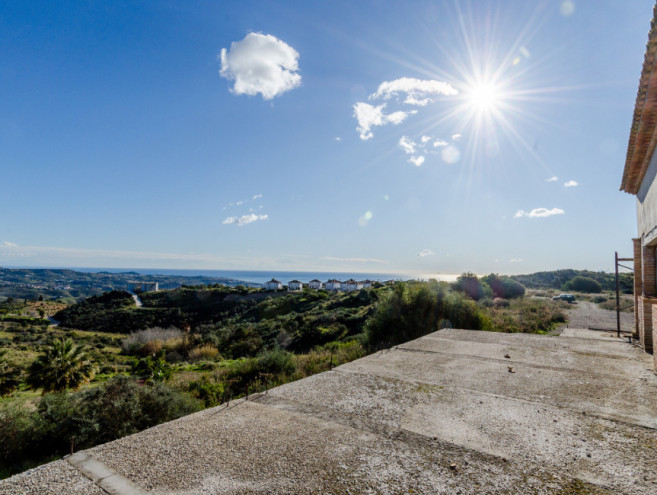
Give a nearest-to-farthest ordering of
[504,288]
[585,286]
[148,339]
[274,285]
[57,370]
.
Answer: [57,370] → [504,288] → [148,339] → [585,286] → [274,285]

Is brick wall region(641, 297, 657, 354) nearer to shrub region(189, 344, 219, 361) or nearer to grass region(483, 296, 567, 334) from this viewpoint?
grass region(483, 296, 567, 334)

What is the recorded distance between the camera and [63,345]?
1717cm

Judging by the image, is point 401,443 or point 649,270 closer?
point 401,443

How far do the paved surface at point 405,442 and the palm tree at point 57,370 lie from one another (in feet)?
53.8

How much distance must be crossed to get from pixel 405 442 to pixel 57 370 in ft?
62.0

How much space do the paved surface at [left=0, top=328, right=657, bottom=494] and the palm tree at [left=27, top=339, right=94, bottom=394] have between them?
16.4m

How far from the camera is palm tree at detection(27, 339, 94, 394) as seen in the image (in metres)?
16.1

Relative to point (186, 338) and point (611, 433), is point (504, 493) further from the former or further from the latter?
point (186, 338)

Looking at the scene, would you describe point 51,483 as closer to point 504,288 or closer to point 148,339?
point 504,288

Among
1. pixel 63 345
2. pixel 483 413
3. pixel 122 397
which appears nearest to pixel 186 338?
pixel 63 345

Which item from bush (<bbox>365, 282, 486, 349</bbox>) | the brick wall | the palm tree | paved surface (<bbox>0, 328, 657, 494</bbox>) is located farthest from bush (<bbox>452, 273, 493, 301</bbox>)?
the palm tree

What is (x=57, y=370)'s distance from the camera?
1625cm

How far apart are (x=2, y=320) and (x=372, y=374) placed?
63.3 meters

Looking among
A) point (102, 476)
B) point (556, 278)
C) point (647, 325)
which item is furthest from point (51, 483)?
point (556, 278)
